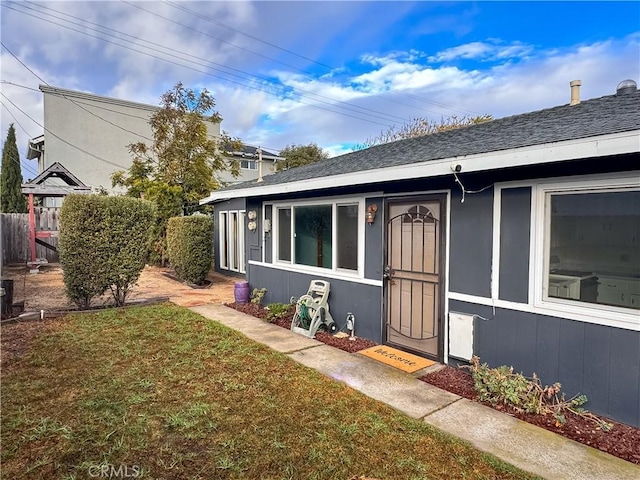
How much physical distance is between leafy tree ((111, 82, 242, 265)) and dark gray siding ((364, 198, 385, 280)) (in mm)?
9650

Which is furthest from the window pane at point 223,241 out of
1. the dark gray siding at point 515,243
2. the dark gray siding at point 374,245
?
the dark gray siding at point 515,243

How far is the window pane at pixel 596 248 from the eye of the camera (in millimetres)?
3079

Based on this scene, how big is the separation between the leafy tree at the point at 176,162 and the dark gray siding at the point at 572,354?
38.2 feet

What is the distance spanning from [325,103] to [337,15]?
13.4 metres

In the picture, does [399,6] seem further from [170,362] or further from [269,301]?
[170,362]

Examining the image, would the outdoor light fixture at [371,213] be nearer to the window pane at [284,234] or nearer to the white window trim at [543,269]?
the white window trim at [543,269]

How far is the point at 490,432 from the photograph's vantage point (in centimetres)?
295

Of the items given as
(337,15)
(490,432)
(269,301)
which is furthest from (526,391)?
(337,15)

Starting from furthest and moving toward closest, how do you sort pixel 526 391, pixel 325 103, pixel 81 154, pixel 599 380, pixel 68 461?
pixel 325 103 → pixel 81 154 → pixel 526 391 → pixel 599 380 → pixel 68 461

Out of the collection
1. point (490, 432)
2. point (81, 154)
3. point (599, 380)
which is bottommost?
point (490, 432)

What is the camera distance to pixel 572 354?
3.32m

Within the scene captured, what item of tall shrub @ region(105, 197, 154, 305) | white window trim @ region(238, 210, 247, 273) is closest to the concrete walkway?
tall shrub @ region(105, 197, 154, 305)

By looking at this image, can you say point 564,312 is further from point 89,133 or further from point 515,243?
point 89,133

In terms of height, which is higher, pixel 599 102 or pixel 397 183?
pixel 599 102
